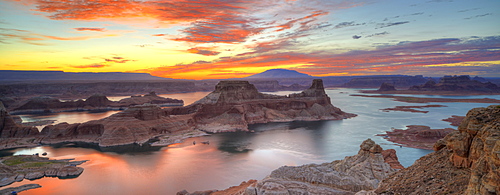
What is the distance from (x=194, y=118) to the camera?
7025 cm

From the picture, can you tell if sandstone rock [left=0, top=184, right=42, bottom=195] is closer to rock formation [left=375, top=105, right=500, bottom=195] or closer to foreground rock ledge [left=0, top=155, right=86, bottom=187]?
foreground rock ledge [left=0, top=155, right=86, bottom=187]

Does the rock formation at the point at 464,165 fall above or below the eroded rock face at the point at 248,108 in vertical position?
above

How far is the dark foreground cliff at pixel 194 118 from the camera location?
51.8 metres

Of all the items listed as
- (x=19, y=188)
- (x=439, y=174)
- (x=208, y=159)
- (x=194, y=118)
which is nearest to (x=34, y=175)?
(x=19, y=188)

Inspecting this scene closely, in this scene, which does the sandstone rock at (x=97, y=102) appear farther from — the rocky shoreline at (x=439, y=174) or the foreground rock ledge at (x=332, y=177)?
the rocky shoreline at (x=439, y=174)

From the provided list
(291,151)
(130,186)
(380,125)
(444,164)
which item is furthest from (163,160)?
(380,125)

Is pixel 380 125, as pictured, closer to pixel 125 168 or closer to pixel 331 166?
pixel 331 166

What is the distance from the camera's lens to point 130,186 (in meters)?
30.2

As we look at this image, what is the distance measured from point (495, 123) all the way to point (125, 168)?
Result: 3736cm

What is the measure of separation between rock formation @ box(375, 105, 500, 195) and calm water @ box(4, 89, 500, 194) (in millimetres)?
21005

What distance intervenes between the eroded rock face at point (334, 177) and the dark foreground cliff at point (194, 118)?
3432 cm

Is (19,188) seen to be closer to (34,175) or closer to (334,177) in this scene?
(34,175)

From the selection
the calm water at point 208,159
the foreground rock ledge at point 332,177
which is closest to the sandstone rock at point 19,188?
the calm water at point 208,159

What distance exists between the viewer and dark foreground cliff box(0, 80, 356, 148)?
5175 centimetres
